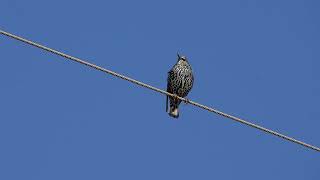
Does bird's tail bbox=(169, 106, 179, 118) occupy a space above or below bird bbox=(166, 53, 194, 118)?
below

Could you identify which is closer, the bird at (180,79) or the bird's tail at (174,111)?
the bird's tail at (174,111)

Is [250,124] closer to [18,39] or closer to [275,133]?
[275,133]

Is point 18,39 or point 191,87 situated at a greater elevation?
point 191,87

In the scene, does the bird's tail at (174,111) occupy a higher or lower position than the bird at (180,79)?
lower

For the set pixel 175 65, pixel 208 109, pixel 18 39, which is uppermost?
pixel 175 65

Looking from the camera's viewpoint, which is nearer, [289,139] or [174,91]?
[289,139]

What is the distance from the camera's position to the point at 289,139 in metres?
10.7

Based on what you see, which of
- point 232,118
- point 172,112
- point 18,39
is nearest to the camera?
point 18,39

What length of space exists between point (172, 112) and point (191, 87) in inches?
33.9

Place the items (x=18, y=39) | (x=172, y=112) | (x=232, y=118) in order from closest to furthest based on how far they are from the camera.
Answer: (x=18, y=39) → (x=232, y=118) → (x=172, y=112)

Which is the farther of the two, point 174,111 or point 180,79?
point 180,79

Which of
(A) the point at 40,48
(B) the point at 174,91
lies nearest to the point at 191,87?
(B) the point at 174,91

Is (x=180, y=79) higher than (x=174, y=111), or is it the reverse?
(x=180, y=79)

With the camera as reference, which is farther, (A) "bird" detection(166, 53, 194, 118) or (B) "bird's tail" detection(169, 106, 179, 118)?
(A) "bird" detection(166, 53, 194, 118)
